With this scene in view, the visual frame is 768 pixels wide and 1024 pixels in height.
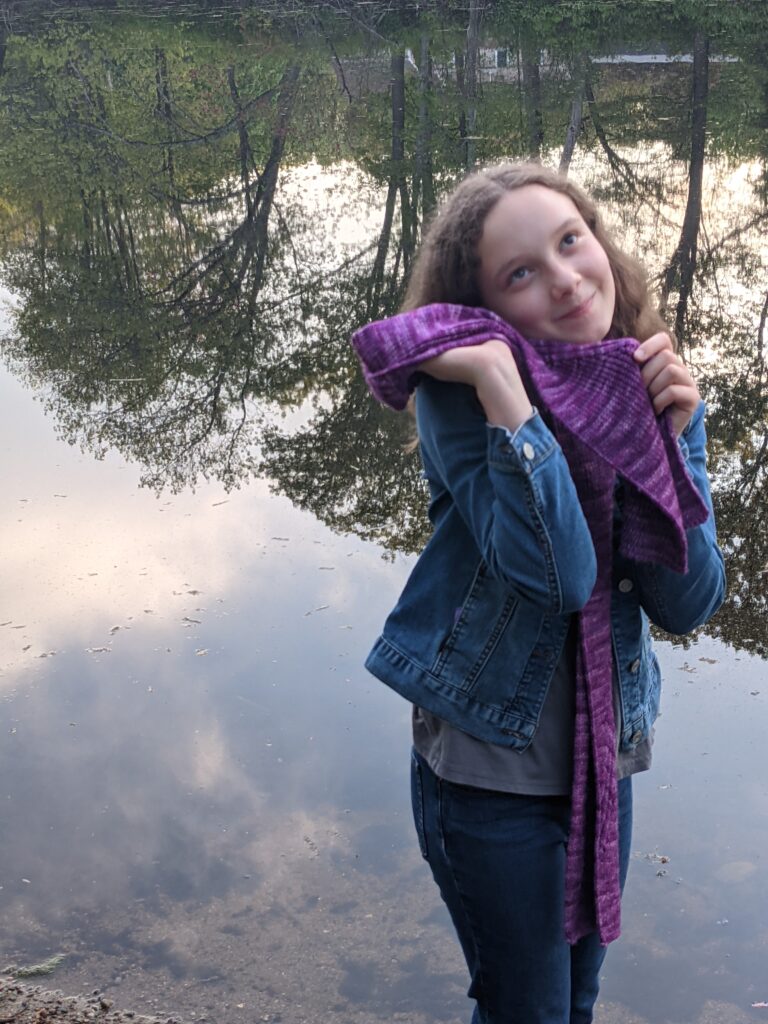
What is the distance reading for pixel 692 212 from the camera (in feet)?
38.9

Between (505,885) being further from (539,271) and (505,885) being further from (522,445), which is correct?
(539,271)

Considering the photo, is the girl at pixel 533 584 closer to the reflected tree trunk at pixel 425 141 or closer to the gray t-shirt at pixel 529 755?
the gray t-shirt at pixel 529 755

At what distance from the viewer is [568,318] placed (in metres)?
1.93

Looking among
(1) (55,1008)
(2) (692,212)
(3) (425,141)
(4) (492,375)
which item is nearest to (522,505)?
(4) (492,375)

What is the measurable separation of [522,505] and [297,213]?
11692 mm

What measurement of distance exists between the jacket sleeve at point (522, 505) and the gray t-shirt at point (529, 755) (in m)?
0.20

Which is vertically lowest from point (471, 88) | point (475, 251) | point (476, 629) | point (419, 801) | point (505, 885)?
point (505, 885)

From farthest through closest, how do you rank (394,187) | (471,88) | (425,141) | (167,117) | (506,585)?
(167,117) < (471,88) < (425,141) < (394,187) < (506,585)

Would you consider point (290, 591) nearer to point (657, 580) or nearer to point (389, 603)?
point (389, 603)

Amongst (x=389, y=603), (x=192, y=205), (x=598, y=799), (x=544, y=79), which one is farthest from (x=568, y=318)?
(x=544, y=79)

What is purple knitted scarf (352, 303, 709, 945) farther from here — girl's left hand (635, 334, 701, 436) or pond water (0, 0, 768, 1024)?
pond water (0, 0, 768, 1024)

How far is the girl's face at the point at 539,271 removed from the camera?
6.27 ft

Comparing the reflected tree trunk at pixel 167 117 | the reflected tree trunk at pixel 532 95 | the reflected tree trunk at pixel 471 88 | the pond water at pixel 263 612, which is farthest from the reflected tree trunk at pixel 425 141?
the reflected tree trunk at pixel 167 117

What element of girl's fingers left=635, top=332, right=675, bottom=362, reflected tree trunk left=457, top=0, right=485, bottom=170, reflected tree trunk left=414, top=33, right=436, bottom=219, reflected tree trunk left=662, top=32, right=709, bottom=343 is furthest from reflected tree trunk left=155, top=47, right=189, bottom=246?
girl's fingers left=635, top=332, right=675, bottom=362
